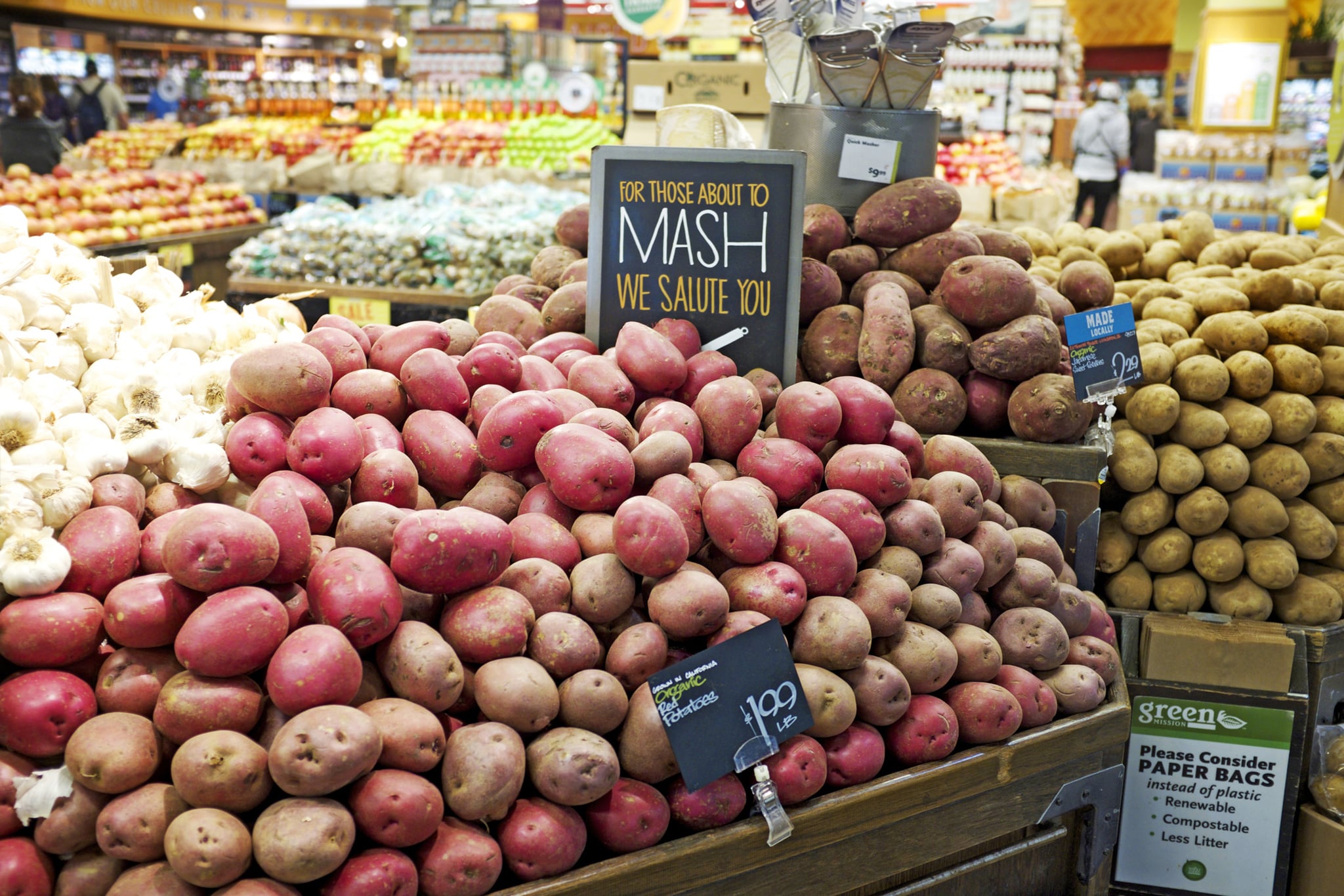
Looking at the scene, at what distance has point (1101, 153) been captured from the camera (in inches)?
404

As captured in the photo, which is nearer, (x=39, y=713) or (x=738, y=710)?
(x=39, y=713)

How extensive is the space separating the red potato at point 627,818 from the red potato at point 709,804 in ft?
0.10

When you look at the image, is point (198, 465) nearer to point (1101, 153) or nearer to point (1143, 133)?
point (1101, 153)

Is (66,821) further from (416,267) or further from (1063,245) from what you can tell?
(416,267)

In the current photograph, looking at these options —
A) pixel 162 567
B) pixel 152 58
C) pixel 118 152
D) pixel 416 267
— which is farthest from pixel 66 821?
pixel 152 58

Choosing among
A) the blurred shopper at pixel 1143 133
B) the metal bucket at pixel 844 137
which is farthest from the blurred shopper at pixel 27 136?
the blurred shopper at pixel 1143 133

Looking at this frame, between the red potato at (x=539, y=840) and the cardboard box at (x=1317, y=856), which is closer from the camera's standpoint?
the red potato at (x=539, y=840)

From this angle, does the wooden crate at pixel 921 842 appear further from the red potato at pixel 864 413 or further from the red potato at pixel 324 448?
the red potato at pixel 324 448

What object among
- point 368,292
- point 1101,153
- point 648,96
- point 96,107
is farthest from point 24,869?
point 96,107

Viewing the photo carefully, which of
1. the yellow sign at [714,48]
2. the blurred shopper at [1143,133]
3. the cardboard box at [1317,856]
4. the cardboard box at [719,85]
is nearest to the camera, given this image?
the cardboard box at [1317,856]

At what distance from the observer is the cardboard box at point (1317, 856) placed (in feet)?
8.02

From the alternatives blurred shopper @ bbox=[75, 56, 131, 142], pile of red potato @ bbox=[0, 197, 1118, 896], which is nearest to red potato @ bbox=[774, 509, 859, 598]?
pile of red potato @ bbox=[0, 197, 1118, 896]

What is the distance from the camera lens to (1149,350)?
269cm

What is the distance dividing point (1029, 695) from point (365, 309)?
161 inches
